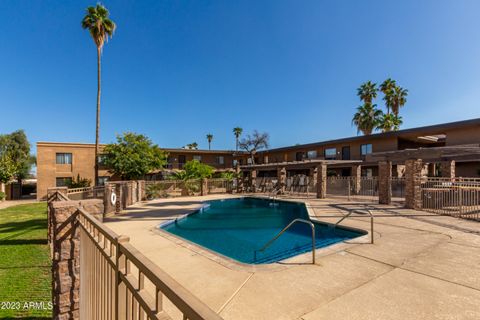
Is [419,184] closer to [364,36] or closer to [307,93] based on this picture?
[364,36]

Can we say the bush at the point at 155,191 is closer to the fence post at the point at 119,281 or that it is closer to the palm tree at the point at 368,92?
the fence post at the point at 119,281

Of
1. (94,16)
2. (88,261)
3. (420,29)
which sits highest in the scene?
(94,16)

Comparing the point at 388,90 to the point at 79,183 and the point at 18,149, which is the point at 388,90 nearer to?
the point at 79,183

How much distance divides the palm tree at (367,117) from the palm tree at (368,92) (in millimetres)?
2369

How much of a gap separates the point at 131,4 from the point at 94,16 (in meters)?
7.33

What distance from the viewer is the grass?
426 centimetres

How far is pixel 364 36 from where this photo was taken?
1706cm

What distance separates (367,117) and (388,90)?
619 cm

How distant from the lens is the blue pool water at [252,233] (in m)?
7.79

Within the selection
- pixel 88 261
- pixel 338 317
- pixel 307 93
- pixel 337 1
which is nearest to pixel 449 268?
pixel 338 317

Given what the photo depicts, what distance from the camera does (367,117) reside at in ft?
102

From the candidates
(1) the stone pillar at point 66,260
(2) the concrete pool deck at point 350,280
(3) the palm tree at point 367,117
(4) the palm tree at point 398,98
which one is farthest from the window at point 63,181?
(4) the palm tree at point 398,98

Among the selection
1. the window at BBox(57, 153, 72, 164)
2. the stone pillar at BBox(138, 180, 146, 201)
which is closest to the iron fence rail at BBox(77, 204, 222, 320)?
the stone pillar at BBox(138, 180, 146, 201)

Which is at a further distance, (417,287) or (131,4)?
(131,4)
